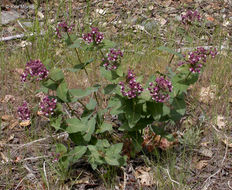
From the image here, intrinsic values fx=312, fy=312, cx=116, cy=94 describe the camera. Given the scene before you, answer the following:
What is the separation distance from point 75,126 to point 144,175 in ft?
2.41

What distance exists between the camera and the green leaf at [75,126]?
2386 mm

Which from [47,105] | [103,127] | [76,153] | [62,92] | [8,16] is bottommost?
[8,16]

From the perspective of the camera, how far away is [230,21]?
5895mm

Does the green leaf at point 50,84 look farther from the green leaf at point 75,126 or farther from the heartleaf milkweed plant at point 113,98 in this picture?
the green leaf at point 75,126

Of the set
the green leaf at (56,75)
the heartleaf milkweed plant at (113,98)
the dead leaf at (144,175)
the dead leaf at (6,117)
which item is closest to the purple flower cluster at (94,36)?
the heartleaf milkweed plant at (113,98)

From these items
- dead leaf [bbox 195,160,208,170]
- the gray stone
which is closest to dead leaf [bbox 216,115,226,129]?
Result: dead leaf [bbox 195,160,208,170]

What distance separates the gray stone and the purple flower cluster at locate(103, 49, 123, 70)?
430 centimetres

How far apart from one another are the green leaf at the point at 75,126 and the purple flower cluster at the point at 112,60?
0.48 meters

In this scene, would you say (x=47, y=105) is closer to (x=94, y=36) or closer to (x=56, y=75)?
(x=56, y=75)

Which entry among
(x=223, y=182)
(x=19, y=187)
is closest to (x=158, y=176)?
(x=223, y=182)

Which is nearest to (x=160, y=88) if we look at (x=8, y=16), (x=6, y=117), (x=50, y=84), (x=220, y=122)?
(x=50, y=84)

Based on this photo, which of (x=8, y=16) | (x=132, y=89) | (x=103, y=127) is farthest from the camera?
(x=8, y=16)

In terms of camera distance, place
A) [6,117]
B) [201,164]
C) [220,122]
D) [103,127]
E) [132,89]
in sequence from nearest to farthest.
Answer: [132,89], [103,127], [201,164], [220,122], [6,117]

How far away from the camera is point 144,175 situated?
2.63 m
